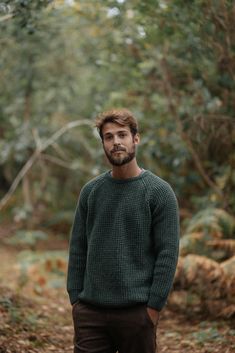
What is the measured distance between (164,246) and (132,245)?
19 cm

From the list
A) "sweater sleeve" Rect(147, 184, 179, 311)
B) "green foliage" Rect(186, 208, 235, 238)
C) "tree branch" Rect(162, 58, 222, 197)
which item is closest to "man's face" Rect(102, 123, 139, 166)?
"sweater sleeve" Rect(147, 184, 179, 311)

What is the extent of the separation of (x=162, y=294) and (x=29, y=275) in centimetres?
620

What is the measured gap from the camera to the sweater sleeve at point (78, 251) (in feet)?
11.3

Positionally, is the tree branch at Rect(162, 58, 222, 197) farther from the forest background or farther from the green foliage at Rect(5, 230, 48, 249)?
the green foliage at Rect(5, 230, 48, 249)

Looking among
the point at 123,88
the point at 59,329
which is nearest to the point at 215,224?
the point at 59,329

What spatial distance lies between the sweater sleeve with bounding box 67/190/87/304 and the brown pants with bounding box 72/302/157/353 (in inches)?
6.4

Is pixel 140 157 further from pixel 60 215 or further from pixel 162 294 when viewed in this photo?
pixel 162 294

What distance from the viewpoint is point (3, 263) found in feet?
34.1

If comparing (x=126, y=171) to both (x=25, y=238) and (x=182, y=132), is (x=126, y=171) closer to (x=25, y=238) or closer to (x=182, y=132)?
(x=182, y=132)

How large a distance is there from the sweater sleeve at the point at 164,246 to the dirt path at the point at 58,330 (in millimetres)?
2056

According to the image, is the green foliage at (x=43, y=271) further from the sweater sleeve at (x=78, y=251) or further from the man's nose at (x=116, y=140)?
the man's nose at (x=116, y=140)

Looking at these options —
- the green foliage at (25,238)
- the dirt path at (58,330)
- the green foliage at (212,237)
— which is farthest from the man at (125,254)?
the green foliage at (25,238)

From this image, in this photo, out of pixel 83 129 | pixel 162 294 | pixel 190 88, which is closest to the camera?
pixel 162 294

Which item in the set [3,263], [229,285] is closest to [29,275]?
[3,263]
